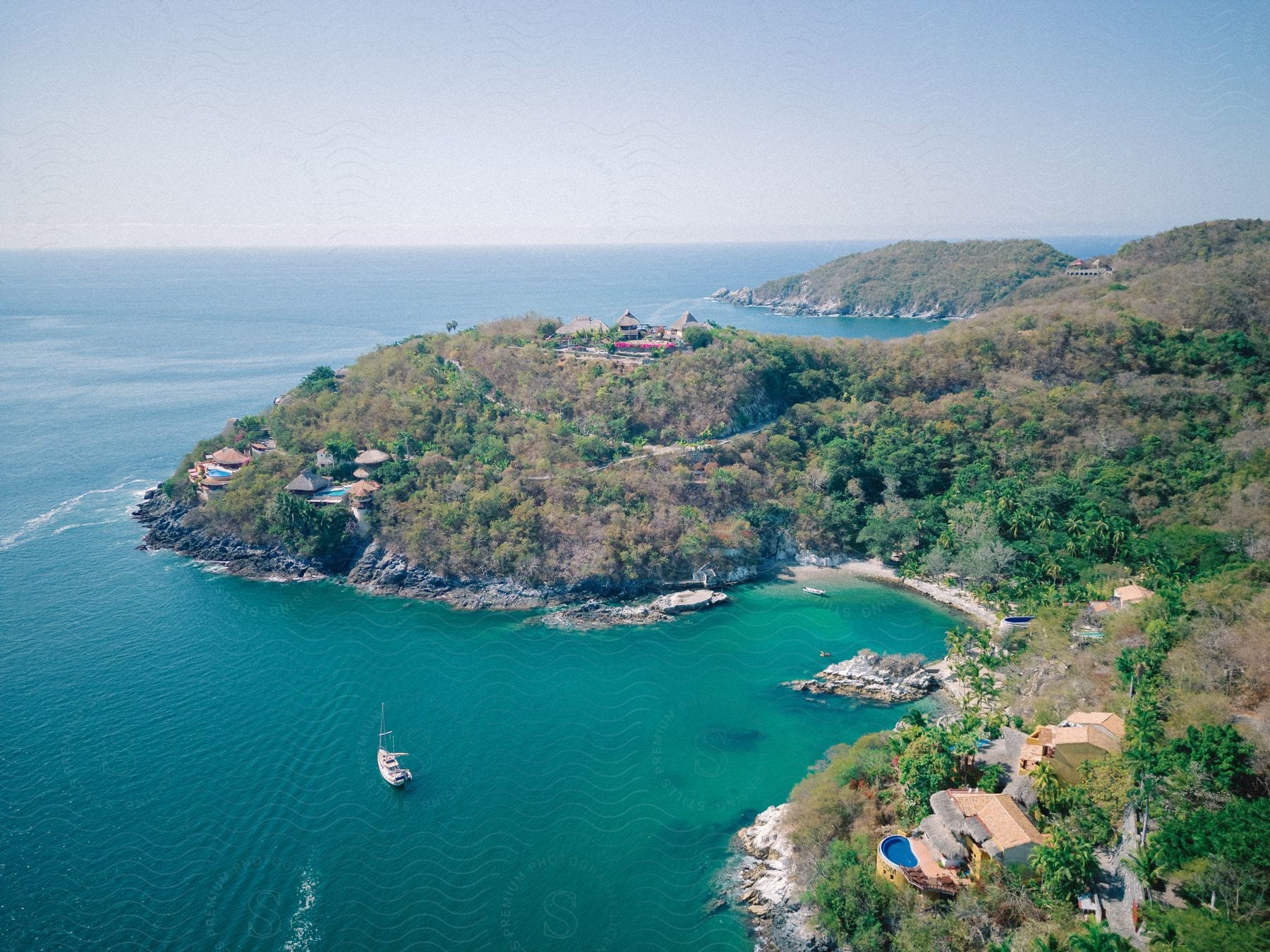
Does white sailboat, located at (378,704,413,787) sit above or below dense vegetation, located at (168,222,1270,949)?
below

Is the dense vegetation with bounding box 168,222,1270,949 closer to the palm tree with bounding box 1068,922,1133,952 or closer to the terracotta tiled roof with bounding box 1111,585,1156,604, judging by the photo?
the palm tree with bounding box 1068,922,1133,952

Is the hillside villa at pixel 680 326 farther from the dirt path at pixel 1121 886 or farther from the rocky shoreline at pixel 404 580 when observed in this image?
the dirt path at pixel 1121 886

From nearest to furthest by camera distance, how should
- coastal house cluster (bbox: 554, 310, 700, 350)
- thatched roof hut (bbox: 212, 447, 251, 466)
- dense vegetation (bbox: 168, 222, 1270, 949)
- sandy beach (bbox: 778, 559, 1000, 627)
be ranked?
dense vegetation (bbox: 168, 222, 1270, 949) < sandy beach (bbox: 778, 559, 1000, 627) < thatched roof hut (bbox: 212, 447, 251, 466) < coastal house cluster (bbox: 554, 310, 700, 350)

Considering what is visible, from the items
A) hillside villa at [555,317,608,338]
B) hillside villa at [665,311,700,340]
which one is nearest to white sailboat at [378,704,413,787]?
hillside villa at [555,317,608,338]

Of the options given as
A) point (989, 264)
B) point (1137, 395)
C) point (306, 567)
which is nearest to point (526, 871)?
point (306, 567)

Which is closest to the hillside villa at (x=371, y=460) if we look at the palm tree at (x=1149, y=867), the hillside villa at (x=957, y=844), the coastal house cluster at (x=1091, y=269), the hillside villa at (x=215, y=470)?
the hillside villa at (x=215, y=470)
